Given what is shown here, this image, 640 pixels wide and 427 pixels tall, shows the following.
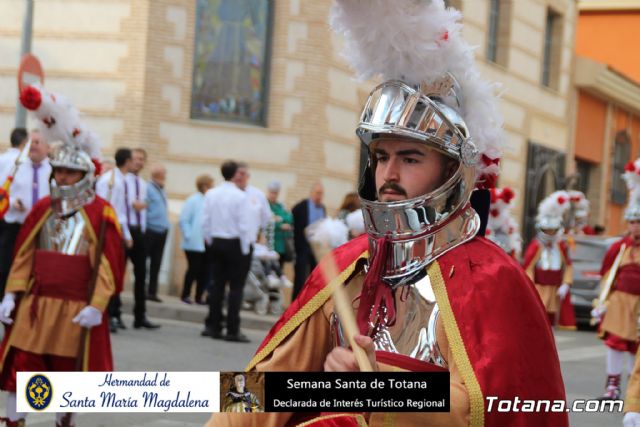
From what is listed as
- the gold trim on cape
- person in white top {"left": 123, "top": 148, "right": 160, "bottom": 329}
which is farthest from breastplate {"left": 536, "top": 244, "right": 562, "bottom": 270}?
the gold trim on cape

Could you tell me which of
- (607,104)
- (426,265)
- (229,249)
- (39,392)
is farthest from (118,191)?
(607,104)

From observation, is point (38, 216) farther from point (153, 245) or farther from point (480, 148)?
point (153, 245)

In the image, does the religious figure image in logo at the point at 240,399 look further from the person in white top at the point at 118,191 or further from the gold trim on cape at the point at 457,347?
the person in white top at the point at 118,191

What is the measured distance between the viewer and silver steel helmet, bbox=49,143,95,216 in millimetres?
7672

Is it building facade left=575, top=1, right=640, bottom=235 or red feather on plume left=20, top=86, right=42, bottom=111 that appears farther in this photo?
building facade left=575, top=1, right=640, bottom=235

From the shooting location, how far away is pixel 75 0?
1859cm

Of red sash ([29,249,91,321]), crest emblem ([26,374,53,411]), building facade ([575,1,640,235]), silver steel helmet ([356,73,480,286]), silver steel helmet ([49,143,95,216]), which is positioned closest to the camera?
silver steel helmet ([356,73,480,286])

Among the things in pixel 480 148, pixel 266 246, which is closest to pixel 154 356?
pixel 266 246

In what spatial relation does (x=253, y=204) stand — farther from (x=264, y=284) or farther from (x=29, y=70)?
(x=264, y=284)

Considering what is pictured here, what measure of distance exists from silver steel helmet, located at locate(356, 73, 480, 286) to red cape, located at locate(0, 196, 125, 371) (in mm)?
3981

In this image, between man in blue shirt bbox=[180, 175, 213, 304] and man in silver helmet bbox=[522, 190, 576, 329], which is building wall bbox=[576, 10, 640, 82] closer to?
man in silver helmet bbox=[522, 190, 576, 329]

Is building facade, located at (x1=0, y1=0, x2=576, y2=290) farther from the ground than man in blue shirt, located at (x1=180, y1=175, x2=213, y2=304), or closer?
farther from the ground

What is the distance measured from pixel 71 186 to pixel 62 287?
0.64 metres

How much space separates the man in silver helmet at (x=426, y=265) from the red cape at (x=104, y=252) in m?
3.79
